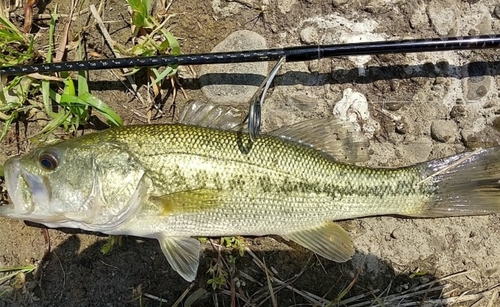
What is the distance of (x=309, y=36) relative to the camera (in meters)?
3.66

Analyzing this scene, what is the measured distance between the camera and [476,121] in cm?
359

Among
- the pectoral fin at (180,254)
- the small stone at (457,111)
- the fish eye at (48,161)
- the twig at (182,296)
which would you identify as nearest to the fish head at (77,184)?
→ the fish eye at (48,161)

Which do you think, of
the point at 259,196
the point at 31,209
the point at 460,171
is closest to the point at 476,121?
the point at 460,171

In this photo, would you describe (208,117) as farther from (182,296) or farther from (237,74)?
(182,296)

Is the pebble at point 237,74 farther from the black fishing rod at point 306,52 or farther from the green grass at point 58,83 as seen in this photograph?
the black fishing rod at point 306,52

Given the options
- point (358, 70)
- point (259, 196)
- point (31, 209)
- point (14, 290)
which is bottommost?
point (14, 290)

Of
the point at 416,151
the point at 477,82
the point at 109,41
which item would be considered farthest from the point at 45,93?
the point at 477,82

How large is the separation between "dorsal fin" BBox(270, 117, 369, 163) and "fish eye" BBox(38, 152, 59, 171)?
4.73ft

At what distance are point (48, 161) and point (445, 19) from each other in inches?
118

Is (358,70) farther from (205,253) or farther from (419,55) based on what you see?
(205,253)

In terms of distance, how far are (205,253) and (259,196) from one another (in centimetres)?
82

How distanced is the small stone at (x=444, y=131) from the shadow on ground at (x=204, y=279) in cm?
104

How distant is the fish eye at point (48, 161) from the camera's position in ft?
9.91

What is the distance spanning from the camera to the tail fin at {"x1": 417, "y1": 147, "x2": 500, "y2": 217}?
3217 mm
